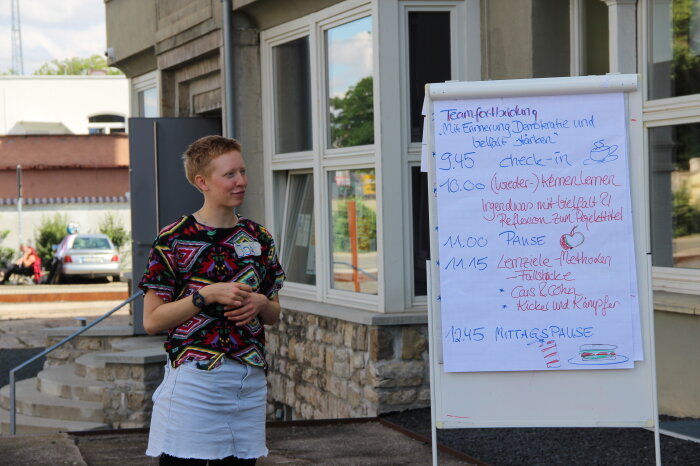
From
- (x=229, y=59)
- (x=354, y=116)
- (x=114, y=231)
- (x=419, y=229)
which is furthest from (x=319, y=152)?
(x=114, y=231)

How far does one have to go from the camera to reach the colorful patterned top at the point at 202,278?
3721mm

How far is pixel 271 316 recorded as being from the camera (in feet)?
12.7

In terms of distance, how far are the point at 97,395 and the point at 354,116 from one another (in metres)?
3.87

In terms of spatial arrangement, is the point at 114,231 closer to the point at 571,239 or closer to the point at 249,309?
the point at 571,239

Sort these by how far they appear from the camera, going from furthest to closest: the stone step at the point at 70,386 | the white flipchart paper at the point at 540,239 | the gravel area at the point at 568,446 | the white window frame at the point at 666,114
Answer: the stone step at the point at 70,386 → the white window frame at the point at 666,114 → the gravel area at the point at 568,446 → the white flipchart paper at the point at 540,239

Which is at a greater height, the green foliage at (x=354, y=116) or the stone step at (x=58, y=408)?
the green foliage at (x=354, y=116)

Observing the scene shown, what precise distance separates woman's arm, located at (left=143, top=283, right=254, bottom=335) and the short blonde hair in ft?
1.32

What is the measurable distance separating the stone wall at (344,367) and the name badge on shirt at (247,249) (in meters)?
3.92

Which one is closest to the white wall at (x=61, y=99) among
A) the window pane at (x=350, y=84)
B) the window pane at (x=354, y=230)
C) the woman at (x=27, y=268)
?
the woman at (x=27, y=268)

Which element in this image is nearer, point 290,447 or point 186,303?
point 186,303

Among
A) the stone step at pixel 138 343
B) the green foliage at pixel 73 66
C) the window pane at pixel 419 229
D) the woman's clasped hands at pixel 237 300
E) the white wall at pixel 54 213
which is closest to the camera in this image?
the woman's clasped hands at pixel 237 300

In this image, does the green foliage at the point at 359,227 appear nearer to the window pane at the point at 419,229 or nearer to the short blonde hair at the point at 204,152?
the window pane at the point at 419,229

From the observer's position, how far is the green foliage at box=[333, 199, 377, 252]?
26.7 ft

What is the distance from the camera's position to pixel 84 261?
3006 cm
